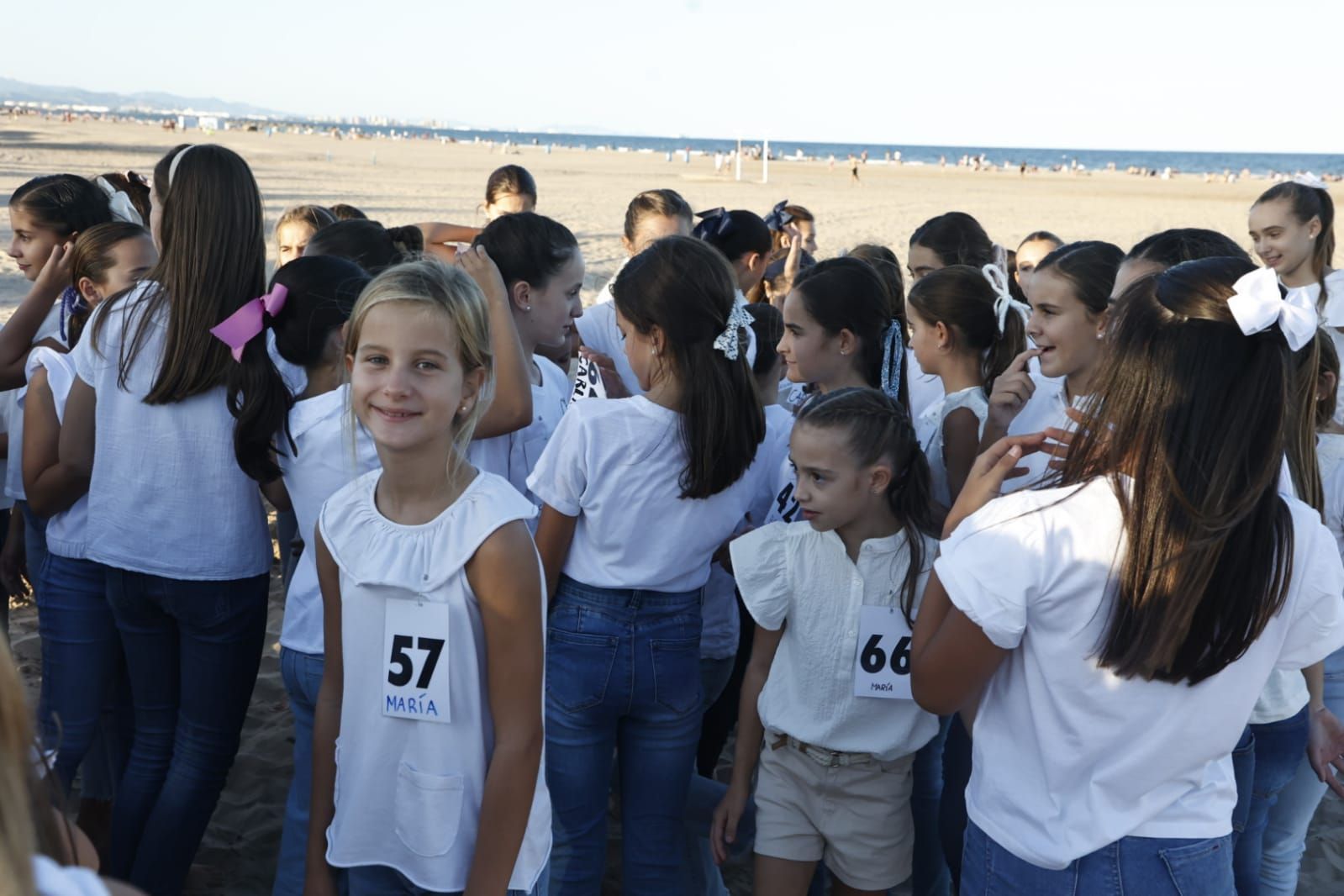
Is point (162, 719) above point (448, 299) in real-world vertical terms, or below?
below

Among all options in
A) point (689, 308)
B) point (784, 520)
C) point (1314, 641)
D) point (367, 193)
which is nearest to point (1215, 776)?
point (1314, 641)

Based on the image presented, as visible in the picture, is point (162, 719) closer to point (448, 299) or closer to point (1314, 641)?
point (448, 299)

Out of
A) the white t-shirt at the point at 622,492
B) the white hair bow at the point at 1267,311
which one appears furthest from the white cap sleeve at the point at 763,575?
the white hair bow at the point at 1267,311

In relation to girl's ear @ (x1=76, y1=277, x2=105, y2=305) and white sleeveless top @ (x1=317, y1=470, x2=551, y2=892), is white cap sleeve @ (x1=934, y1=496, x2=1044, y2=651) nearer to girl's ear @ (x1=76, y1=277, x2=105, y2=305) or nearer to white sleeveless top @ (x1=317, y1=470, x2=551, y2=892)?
white sleeveless top @ (x1=317, y1=470, x2=551, y2=892)

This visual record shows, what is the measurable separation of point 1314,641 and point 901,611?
91cm

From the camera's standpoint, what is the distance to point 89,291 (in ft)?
11.6

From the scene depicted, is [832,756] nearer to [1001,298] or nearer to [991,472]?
[991,472]

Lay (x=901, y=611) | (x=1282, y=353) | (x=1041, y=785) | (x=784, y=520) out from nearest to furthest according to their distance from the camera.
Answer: (x=1282, y=353) → (x=1041, y=785) → (x=901, y=611) → (x=784, y=520)

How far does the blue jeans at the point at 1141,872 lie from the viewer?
74.8 inches

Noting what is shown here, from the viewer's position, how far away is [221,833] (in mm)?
3717

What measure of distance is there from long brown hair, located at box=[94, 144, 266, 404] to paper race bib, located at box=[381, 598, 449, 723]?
3.51 ft

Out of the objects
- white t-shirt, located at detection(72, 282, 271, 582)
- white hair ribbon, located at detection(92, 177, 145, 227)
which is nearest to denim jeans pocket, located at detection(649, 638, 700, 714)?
white t-shirt, located at detection(72, 282, 271, 582)

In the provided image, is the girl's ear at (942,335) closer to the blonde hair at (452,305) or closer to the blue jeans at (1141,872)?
the blonde hair at (452,305)

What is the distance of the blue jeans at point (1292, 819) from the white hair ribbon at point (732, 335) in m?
1.88
